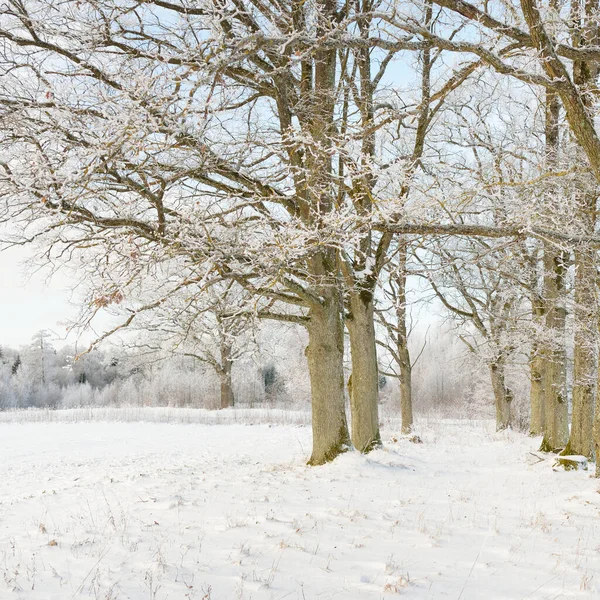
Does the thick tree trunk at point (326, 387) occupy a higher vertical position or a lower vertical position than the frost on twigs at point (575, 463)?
higher

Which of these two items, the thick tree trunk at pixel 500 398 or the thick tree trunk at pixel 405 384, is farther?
the thick tree trunk at pixel 500 398

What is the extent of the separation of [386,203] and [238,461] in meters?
7.75

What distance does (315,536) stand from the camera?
443cm

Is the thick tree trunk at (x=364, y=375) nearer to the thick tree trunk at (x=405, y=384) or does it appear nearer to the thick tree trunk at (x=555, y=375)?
the thick tree trunk at (x=555, y=375)

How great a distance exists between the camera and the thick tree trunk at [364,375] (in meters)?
9.44

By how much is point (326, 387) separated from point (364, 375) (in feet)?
4.13

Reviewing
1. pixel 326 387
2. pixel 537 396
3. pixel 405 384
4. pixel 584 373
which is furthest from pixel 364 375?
pixel 537 396

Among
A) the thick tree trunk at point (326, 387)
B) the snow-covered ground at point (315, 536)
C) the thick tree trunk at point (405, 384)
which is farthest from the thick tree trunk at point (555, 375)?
the thick tree trunk at point (405, 384)

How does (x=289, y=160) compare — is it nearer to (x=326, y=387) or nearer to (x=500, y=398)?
(x=326, y=387)

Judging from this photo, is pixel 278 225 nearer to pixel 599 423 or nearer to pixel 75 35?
pixel 75 35

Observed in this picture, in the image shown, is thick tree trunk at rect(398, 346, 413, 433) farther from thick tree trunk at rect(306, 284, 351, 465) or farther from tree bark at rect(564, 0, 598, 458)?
thick tree trunk at rect(306, 284, 351, 465)

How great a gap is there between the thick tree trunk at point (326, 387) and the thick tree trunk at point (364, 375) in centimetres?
94

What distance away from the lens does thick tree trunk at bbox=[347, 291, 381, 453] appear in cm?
944

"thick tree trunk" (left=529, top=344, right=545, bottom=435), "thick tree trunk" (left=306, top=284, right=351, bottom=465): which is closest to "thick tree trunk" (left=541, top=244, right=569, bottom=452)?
"thick tree trunk" (left=529, top=344, right=545, bottom=435)
